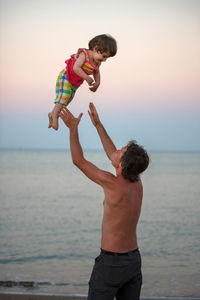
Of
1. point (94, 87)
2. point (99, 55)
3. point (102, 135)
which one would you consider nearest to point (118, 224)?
point (102, 135)

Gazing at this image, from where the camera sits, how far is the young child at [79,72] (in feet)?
10.6

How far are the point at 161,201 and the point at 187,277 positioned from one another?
945cm

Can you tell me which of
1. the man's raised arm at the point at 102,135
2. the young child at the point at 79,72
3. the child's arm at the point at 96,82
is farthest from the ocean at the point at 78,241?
the young child at the point at 79,72

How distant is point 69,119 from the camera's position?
313 cm

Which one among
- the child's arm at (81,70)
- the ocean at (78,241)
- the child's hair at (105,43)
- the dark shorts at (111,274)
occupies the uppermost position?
the child's hair at (105,43)

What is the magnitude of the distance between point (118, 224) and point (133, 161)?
401mm

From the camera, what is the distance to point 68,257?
9.66 m

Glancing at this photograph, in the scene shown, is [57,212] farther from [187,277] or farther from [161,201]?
[187,277]

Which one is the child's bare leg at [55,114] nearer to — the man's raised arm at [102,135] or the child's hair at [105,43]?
the man's raised arm at [102,135]

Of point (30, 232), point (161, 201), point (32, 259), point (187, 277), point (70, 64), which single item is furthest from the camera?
point (161, 201)

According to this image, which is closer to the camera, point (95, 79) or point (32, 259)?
point (95, 79)

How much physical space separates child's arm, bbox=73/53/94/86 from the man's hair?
1.74 ft

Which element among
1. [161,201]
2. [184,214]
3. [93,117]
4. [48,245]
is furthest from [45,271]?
[161,201]

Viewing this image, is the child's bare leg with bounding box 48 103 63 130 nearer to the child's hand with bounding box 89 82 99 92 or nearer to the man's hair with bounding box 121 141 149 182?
the child's hand with bounding box 89 82 99 92
